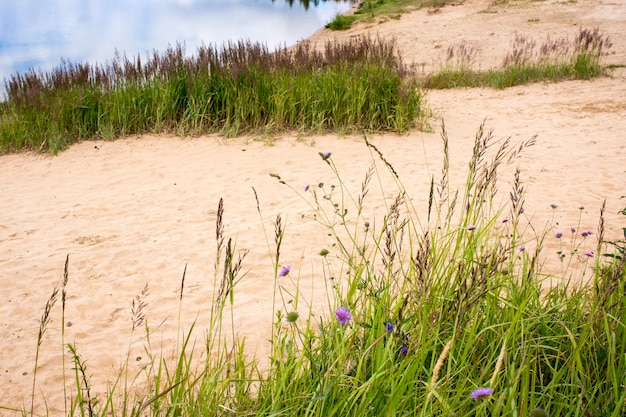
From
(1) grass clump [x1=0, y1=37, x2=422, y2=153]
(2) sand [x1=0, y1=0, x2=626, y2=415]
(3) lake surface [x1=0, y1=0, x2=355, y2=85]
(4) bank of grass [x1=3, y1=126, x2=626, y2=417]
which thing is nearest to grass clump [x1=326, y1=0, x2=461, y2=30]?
(3) lake surface [x1=0, y1=0, x2=355, y2=85]

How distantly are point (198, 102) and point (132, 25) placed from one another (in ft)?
78.7

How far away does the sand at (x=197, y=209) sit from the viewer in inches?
130

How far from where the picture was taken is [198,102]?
834 centimetres

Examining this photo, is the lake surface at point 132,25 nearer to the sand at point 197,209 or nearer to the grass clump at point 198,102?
the grass clump at point 198,102

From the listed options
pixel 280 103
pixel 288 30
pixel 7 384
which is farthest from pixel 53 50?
pixel 7 384

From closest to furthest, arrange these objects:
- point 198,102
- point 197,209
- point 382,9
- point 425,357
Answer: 1. point 425,357
2. point 197,209
3. point 198,102
4. point 382,9

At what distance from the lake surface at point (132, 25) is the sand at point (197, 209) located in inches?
390

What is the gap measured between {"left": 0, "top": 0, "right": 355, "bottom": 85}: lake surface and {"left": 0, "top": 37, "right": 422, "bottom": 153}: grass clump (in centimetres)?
839

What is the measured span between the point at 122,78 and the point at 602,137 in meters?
7.52

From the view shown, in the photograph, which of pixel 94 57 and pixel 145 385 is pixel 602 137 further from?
pixel 94 57

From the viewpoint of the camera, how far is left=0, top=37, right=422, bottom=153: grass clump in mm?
8180

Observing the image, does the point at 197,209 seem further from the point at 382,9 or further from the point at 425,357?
the point at 382,9

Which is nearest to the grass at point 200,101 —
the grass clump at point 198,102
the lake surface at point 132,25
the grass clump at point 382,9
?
the grass clump at point 198,102

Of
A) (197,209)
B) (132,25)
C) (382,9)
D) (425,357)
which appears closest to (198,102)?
(197,209)
